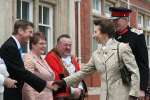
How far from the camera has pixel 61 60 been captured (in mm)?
8195

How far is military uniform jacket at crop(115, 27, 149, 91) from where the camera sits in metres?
7.16

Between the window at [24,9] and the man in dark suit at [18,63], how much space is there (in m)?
3.49

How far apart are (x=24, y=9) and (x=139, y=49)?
3.99m

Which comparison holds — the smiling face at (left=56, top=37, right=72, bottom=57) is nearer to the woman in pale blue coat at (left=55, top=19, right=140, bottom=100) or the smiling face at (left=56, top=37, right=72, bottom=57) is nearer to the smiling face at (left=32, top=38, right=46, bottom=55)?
the smiling face at (left=32, top=38, right=46, bottom=55)

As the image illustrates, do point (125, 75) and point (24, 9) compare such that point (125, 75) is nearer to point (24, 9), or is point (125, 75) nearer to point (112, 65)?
point (112, 65)

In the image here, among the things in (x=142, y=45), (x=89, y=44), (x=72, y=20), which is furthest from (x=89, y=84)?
(x=142, y=45)

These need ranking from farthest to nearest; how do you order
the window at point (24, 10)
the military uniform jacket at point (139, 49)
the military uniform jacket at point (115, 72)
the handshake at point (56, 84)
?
the window at point (24, 10)
the handshake at point (56, 84)
the military uniform jacket at point (139, 49)
the military uniform jacket at point (115, 72)

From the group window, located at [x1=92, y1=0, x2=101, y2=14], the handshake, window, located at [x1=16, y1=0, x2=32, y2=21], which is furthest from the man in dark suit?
window, located at [x1=92, y1=0, x2=101, y2=14]

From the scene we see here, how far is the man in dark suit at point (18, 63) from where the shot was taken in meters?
6.83

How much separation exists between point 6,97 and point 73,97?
1.58m

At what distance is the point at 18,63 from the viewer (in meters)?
6.88

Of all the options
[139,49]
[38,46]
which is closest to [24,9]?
[38,46]

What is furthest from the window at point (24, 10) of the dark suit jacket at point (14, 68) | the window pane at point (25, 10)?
the dark suit jacket at point (14, 68)

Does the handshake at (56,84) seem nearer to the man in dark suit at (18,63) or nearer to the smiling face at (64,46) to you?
the man in dark suit at (18,63)
